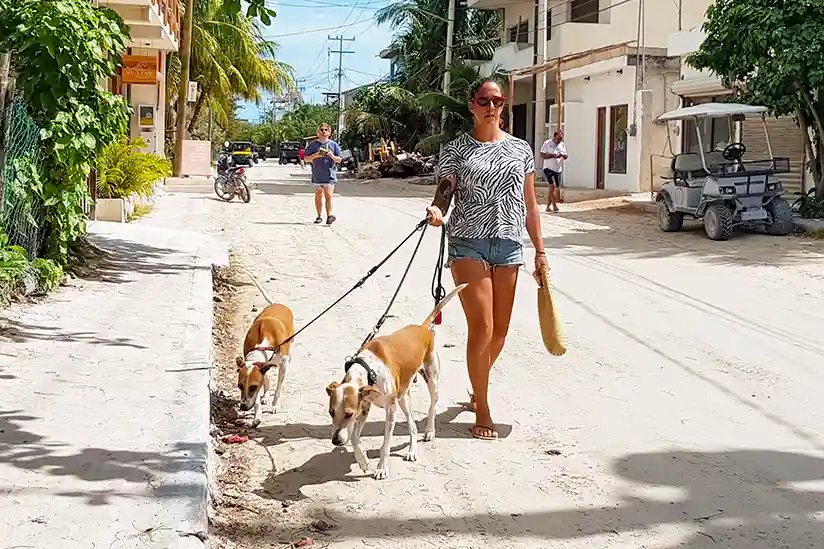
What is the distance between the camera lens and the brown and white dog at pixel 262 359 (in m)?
5.90

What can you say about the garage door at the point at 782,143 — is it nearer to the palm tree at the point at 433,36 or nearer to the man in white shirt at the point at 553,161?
the man in white shirt at the point at 553,161

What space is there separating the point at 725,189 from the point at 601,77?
14.5m

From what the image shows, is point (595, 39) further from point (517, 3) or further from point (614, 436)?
point (614, 436)


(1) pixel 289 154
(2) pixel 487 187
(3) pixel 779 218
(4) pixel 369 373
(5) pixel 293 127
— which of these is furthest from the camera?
(5) pixel 293 127

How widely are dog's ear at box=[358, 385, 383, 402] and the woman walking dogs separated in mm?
1119

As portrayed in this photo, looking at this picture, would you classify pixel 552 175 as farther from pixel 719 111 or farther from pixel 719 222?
pixel 719 222

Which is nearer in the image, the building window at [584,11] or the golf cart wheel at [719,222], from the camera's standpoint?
the golf cart wheel at [719,222]

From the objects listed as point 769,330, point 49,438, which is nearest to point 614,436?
point 49,438

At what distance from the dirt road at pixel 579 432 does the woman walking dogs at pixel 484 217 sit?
57cm

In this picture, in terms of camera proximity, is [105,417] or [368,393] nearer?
[368,393]

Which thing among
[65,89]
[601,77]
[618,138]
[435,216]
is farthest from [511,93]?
[435,216]

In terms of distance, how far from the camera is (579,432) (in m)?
6.03

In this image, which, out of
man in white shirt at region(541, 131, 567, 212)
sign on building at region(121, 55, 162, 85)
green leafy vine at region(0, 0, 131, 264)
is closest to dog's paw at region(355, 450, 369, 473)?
green leafy vine at region(0, 0, 131, 264)

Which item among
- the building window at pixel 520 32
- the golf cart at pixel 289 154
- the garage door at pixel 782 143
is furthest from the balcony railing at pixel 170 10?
Answer: the golf cart at pixel 289 154
